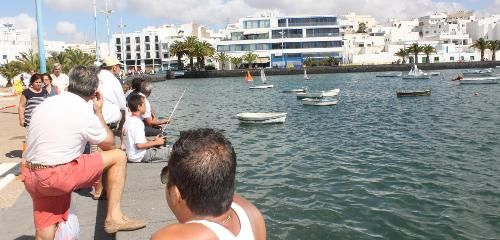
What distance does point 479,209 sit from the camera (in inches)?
382

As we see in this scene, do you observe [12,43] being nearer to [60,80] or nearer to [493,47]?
[60,80]

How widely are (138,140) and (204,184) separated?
19.6 feet

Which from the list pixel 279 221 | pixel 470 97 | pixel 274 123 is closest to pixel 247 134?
pixel 274 123

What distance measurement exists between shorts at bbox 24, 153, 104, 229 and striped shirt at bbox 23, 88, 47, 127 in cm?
621

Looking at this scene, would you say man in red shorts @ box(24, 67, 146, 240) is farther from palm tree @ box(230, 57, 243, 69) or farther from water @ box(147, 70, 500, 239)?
palm tree @ box(230, 57, 243, 69)

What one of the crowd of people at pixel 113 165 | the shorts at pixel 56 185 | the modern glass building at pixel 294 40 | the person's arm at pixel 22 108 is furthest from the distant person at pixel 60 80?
the modern glass building at pixel 294 40

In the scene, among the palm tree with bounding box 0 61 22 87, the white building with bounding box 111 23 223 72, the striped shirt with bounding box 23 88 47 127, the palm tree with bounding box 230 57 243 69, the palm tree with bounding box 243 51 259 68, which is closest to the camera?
the striped shirt with bounding box 23 88 47 127

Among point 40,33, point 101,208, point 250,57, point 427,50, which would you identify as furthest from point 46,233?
point 427,50

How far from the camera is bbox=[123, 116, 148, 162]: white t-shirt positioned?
7.71 metres

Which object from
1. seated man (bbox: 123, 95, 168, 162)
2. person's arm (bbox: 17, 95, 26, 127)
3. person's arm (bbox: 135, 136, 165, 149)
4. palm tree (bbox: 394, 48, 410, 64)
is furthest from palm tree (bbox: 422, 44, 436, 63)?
person's arm (bbox: 135, 136, 165, 149)

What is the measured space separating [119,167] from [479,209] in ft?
26.9

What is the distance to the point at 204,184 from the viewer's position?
2154mm

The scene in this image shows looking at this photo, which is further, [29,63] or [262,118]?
[29,63]

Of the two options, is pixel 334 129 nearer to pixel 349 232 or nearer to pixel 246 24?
pixel 349 232
